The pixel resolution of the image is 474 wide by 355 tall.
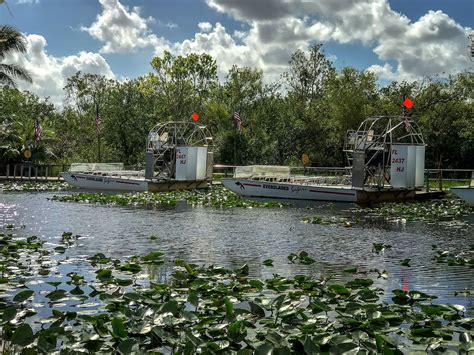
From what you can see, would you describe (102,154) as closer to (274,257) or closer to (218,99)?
(218,99)

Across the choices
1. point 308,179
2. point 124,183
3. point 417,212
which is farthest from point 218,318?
point 124,183

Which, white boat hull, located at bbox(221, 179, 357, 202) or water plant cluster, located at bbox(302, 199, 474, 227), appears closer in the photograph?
water plant cluster, located at bbox(302, 199, 474, 227)

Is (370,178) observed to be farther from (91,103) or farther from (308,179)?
(91,103)

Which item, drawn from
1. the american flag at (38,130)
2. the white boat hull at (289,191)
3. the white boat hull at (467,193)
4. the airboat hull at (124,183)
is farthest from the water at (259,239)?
the american flag at (38,130)

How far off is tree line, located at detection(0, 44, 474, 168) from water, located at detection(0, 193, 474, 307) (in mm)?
23143

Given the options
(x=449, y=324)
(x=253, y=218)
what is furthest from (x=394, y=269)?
(x=253, y=218)

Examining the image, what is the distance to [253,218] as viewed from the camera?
21.4 m

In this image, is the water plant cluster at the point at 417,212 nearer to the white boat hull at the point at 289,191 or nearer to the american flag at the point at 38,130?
the white boat hull at the point at 289,191

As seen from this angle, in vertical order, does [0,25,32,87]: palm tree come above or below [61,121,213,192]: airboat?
above

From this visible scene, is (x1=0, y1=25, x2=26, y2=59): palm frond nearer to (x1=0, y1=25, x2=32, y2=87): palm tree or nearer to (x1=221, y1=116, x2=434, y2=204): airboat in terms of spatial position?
(x1=0, y1=25, x2=32, y2=87): palm tree

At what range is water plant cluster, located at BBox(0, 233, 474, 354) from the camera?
5.57m

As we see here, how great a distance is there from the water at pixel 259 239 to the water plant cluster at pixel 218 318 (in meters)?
1.58

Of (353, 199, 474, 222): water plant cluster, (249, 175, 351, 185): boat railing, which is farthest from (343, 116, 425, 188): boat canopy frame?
(353, 199, 474, 222): water plant cluster

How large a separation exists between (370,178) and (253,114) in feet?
80.6
